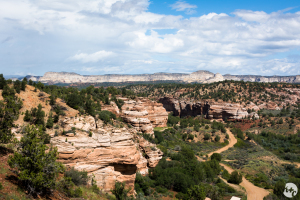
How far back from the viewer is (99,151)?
20.4 m

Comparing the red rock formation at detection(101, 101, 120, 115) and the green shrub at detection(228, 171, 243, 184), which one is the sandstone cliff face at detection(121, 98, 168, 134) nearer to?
the red rock formation at detection(101, 101, 120, 115)

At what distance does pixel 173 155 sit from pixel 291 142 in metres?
50.9

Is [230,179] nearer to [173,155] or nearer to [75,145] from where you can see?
[173,155]

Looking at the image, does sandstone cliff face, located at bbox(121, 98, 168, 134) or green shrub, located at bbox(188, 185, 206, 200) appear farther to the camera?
sandstone cliff face, located at bbox(121, 98, 168, 134)

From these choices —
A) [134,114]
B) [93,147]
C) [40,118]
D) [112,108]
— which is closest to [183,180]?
[93,147]

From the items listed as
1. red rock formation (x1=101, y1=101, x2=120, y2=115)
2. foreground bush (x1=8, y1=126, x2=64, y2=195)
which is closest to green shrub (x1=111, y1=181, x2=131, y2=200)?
foreground bush (x1=8, y1=126, x2=64, y2=195)

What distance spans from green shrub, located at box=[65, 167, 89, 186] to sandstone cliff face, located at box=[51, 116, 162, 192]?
775mm

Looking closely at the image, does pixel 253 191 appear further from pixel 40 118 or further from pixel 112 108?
pixel 40 118

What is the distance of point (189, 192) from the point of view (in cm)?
2502

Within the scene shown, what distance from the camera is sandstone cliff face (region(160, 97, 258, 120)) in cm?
9285

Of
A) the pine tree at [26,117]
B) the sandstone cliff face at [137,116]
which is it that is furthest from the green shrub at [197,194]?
the pine tree at [26,117]

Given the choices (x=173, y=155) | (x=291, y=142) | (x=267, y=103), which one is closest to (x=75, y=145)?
(x=173, y=155)

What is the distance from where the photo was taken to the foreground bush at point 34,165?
38.9ft

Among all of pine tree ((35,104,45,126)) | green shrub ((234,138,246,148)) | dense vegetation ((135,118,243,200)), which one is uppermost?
pine tree ((35,104,45,126))
